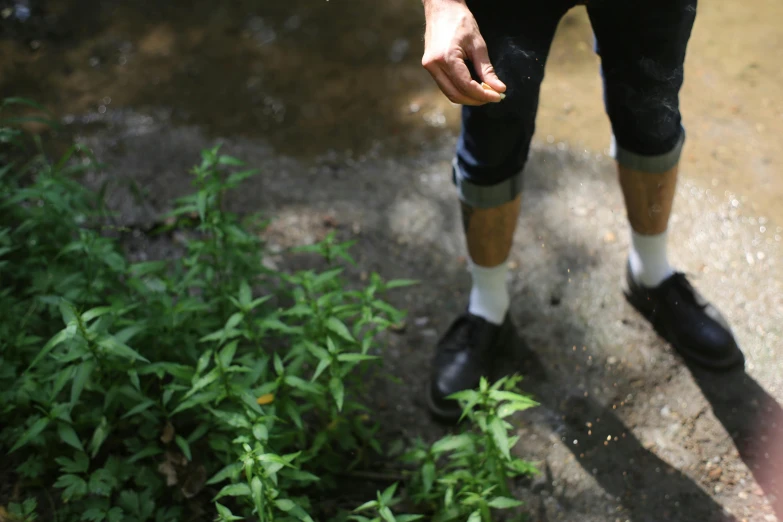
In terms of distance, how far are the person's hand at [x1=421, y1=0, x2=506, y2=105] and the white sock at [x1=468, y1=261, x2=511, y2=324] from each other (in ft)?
3.28

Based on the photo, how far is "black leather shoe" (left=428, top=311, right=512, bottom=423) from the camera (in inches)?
91.4

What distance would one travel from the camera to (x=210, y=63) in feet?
12.5

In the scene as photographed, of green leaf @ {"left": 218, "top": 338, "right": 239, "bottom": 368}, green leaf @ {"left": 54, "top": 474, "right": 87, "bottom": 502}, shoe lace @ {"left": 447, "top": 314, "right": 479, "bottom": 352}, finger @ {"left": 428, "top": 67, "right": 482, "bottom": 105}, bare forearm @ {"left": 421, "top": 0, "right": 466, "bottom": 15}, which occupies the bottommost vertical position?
shoe lace @ {"left": 447, "top": 314, "right": 479, "bottom": 352}

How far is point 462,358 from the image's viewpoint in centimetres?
238

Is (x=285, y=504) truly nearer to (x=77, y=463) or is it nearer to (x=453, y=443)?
(x=453, y=443)

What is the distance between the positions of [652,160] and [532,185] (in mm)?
948

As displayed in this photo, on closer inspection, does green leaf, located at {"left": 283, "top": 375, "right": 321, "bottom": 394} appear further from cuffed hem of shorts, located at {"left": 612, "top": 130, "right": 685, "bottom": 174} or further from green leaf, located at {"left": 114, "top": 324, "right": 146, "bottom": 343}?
cuffed hem of shorts, located at {"left": 612, "top": 130, "right": 685, "bottom": 174}

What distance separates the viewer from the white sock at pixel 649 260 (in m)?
2.38

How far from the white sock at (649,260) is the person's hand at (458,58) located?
1.19 metres

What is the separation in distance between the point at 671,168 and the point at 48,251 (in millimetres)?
2016

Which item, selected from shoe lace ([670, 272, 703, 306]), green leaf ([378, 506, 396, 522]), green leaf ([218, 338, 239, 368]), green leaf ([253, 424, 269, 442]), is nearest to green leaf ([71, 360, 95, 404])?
green leaf ([218, 338, 239, 368])

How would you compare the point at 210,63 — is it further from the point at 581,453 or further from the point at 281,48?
the point at 581,453

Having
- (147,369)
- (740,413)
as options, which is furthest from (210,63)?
(740,413)

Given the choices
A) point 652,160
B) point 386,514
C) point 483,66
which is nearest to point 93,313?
point 386,514
